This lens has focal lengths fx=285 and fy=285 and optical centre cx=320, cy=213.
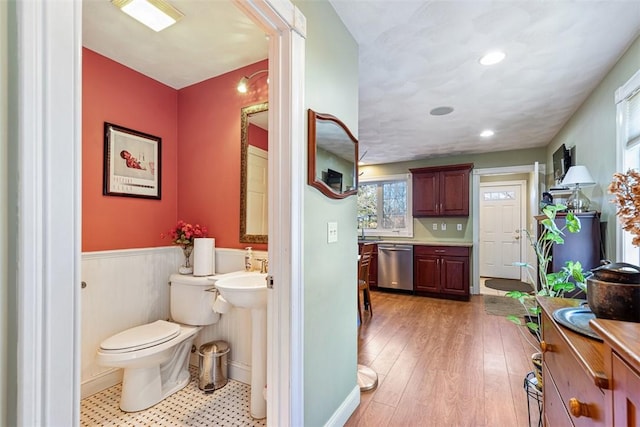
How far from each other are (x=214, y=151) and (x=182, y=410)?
73.5 inches

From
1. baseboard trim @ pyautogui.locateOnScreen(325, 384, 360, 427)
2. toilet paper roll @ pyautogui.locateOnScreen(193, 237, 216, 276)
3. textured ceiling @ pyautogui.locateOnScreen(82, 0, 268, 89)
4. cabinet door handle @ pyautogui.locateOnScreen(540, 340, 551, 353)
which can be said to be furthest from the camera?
toilet paper roll @ pyautogui.locateOnScreen(193, 237, 216, 276)

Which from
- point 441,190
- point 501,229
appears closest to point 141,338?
point 441,190

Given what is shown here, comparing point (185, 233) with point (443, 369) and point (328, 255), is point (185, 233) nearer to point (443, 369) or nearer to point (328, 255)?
point (328, 255)

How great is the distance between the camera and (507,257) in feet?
19.4

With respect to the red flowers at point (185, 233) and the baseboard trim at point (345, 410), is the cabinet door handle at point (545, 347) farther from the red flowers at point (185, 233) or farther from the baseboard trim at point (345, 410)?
the red flowers at point (185, 233)

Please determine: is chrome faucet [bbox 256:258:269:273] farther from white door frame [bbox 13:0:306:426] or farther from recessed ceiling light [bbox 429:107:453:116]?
recessed ceiling light [bbox 429:107:453:116]

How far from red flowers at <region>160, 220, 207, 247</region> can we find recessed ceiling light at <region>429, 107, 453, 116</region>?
2.63m

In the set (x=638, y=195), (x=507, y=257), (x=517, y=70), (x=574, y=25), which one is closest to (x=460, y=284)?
(x=507, y=257)

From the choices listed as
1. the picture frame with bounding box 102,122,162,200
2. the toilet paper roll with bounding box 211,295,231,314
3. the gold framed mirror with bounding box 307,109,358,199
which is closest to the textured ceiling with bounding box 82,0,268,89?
the picture frame with bounding box 102,122,162,200

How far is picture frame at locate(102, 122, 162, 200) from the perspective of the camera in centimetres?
212

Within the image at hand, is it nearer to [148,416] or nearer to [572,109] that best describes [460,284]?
[572,109]

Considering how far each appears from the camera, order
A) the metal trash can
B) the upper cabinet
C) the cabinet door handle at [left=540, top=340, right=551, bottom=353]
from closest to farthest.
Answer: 1. the cabinet door handle at [left=540, top=340, right=551, bottom=353]
2. the metal trash can
3. the upper cabinet

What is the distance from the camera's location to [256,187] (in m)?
2.24

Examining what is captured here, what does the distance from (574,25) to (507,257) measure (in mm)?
5199
